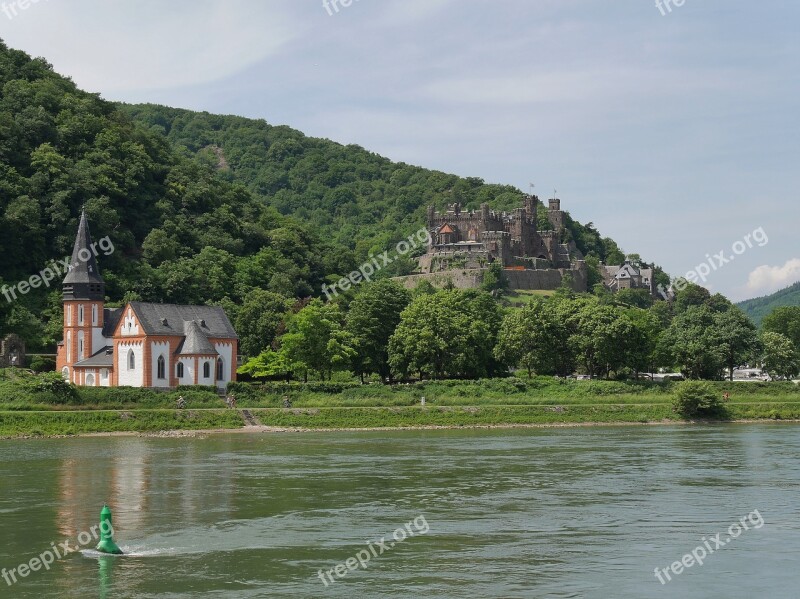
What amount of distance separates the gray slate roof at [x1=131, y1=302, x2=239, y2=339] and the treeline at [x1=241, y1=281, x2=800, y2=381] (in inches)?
165

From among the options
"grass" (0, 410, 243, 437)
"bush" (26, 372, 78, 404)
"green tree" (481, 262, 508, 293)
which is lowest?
"grass" (0, 410, 243, 437)

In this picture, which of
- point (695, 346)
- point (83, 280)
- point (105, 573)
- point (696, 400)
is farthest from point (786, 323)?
point (105, 573)

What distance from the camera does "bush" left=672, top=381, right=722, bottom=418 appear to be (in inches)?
3081

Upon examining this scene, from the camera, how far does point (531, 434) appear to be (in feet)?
225

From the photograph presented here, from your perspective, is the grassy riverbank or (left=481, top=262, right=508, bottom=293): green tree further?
(left=481, top=262, right=508, bottom=293): green tree

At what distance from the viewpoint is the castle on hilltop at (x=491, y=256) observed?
170m

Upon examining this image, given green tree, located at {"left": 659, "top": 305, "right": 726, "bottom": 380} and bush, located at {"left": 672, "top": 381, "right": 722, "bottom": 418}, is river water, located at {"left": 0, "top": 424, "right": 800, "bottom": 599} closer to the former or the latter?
bush, located at {"left": 672, "top": 381, "right": 722, "bottom": 418}

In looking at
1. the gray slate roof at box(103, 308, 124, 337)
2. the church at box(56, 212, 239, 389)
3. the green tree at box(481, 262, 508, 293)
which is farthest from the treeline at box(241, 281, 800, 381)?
the green tree at box(481, 262, 508, 293)

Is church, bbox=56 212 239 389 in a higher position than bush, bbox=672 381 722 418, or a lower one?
higher

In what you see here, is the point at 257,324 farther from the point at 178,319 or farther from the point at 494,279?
the point at 494,279

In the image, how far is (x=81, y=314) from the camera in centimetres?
8875

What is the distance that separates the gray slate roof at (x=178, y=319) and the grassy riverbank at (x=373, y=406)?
7.34 metres

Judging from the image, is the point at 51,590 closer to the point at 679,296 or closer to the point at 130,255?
the point at 130,255

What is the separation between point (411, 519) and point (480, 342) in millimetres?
58015
